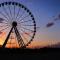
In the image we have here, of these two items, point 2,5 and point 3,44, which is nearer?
point 2,5

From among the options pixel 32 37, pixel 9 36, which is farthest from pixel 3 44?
pixel 32 37

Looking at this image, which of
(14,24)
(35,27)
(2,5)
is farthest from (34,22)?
(2,5)

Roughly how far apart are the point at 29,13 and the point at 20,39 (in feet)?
24.6

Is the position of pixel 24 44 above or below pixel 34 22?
below

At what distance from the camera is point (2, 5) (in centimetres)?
6175

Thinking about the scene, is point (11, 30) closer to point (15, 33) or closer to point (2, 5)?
point (15, 33)

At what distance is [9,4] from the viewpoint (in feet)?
206

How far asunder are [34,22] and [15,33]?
19.6 feet

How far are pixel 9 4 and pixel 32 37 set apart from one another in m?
10.7

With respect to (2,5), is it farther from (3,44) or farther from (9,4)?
(3,44)

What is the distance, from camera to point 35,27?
6306cm
